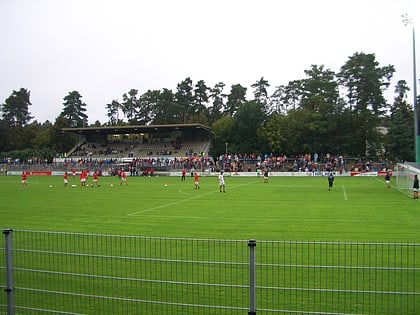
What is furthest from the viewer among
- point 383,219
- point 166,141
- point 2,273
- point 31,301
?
point 166,141

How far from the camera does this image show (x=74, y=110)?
11869 cm

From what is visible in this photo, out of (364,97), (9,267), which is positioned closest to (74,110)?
(364,97)

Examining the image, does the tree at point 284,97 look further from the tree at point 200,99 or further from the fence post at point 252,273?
the fence post at point 252,273

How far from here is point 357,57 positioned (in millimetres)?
71438

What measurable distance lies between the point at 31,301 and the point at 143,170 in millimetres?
60610

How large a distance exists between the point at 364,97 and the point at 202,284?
70.3m

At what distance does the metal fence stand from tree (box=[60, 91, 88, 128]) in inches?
4406

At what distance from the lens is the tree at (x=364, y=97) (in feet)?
230

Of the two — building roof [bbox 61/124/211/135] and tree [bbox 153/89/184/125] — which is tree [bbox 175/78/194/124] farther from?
building roof [bbox 61/124/211/135]

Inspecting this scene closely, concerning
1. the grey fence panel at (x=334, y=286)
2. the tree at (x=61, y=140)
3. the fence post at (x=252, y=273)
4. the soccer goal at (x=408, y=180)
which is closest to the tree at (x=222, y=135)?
the tree at (x=61, y=140)

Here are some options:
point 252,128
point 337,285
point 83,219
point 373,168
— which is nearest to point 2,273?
point 337,285

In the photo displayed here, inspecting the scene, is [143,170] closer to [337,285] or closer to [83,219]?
[83,219]

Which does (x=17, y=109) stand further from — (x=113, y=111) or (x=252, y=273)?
(x=252, y=273)

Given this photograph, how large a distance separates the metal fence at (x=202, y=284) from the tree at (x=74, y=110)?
112 meters
